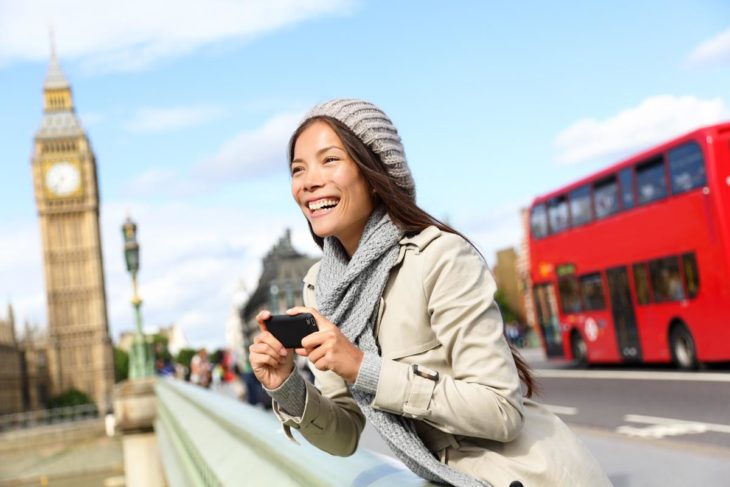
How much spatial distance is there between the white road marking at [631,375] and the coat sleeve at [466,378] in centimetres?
1349

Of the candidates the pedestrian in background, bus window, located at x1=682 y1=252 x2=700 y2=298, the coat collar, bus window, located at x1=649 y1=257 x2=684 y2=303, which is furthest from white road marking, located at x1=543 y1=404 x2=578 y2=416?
the coat collar

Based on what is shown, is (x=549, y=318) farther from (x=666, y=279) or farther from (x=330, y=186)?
(x=330, y=186)

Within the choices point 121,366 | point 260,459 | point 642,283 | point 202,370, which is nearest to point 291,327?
point 260,459

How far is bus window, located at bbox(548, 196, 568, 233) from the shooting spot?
64.6 ft

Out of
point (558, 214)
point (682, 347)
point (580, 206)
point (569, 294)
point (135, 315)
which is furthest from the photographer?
point (135, 315)

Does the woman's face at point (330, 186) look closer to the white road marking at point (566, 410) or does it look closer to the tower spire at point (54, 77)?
the white road marking at point (566, 410)

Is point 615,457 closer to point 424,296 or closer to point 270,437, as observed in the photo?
point 270,437

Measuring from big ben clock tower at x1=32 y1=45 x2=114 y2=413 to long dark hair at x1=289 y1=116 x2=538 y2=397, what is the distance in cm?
11062

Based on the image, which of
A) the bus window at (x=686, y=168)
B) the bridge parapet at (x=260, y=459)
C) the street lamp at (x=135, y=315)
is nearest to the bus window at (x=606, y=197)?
the bus window at (x=686, y=168)

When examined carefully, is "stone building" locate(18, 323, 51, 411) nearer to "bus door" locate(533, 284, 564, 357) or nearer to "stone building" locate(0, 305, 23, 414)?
"stone building" locate(0, 305, 23, 414)

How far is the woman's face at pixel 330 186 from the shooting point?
2.26 metres

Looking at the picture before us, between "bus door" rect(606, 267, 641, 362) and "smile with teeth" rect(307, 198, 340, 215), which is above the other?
"smile with teeth" rect(307, 198, 340, 215)

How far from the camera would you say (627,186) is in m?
17.3

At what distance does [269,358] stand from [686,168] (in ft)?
46.8
